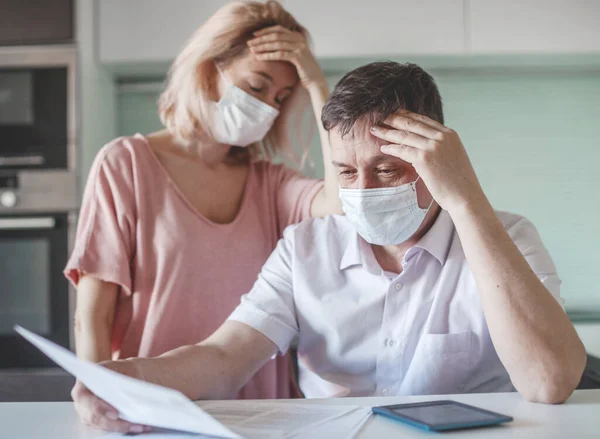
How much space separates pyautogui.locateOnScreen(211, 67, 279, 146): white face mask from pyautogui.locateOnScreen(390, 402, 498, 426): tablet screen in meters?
0.79

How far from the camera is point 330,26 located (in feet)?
7.55

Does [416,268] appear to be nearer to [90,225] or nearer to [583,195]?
[90,225]

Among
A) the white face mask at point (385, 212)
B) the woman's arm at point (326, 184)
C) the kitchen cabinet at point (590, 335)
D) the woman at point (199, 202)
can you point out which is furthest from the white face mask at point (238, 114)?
the kitchen cabinet at point (590, 335)

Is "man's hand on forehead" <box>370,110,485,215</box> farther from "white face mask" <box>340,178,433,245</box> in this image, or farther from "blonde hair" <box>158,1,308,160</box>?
"blonde hair" <box>158,1,308,160</box>

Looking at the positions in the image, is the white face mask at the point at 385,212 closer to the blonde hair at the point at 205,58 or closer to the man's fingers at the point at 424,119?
the man's fingers at the point at 424,119

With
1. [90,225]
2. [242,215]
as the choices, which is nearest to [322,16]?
[242,215]

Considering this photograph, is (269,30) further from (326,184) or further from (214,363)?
(214,363)

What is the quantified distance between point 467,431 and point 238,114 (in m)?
A: 0.89

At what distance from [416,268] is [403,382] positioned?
20cm

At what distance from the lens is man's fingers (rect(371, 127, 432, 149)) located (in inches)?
43.3

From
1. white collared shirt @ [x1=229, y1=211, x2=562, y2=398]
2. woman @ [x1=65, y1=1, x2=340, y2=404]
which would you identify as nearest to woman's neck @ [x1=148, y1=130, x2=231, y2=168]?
woman @ [x1=65, y1=1, x2=340, y2=404]

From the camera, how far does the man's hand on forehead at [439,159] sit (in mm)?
1077

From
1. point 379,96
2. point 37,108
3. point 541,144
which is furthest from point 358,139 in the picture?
point 541,144

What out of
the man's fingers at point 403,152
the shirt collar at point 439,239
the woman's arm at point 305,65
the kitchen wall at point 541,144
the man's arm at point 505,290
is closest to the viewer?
the man's arm at point 505,290
